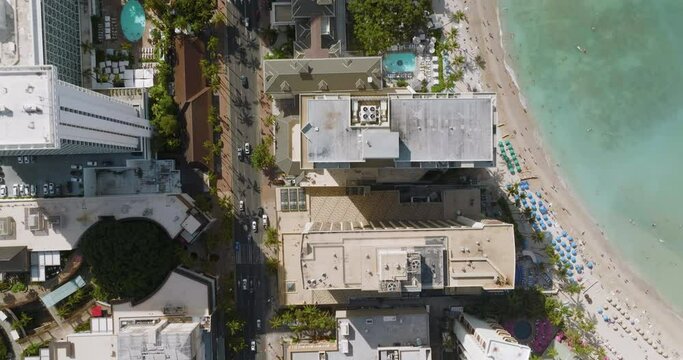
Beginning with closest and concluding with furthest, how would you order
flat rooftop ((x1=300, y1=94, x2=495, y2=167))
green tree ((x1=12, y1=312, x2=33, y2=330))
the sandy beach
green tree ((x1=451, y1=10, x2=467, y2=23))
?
flat rooftop ((x1=300, y1=94, x2=495, y2=167)) → green tree ((x1=12, y1=312, x2=33, y2=330)) → green tree ((x1=451, y1=10, x2=467, y2=23)) → the sandy beach

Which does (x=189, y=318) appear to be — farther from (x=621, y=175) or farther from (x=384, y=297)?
(x=621, y=175)

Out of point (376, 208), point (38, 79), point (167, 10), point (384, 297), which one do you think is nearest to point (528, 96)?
point (376, 208)

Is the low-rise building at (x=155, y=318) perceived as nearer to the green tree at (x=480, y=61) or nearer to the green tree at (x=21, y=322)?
the green tree at (x=21, y=322)

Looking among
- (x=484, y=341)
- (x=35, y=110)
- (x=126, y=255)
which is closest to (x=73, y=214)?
(x=126, y=255)

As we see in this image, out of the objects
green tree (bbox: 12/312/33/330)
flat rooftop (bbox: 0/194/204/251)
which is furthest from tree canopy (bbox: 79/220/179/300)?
green tree (bbox: 12/312/33/330)

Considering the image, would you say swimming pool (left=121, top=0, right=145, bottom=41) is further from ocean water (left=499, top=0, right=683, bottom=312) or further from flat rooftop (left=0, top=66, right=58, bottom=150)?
ocean water (left=499, top=0, right=683, bottom=312)
